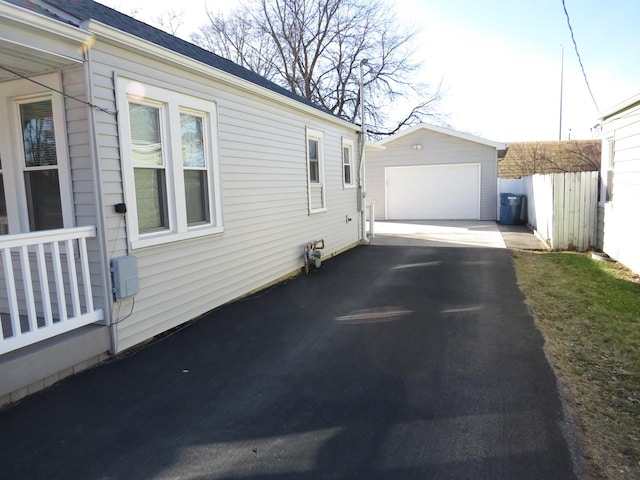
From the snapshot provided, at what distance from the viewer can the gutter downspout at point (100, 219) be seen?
3.87 metres

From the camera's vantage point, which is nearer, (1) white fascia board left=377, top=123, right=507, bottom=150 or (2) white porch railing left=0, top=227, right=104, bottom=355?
(2) white porch railing left=0, top=227, right=104, bottom=355

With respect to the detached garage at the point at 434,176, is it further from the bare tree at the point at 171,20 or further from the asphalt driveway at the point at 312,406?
the bare tree at the point at 171,20

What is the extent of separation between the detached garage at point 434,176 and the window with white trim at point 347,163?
18.8 feet

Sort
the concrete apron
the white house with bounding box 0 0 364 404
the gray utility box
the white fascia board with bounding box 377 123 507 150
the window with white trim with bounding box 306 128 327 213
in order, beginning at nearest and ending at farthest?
the white house with bounding box 0 0 364 404 < the gray utility box < the window with white trim with bounding box 306 128 327 213 < the concrete apron < the white fascia board with bounding box 377 123 507 150

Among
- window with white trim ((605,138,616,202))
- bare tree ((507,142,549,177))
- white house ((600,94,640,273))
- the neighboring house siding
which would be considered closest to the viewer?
the neighboring house siding

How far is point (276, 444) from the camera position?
2709 millimetres

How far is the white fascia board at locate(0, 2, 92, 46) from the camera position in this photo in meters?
3.07

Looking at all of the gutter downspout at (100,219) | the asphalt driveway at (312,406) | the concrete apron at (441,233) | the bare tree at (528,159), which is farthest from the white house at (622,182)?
the bare tree at (528,159)

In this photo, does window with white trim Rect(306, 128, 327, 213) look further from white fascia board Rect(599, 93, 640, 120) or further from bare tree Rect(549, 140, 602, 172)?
bare tree Rect(549, 140, 602, 172)

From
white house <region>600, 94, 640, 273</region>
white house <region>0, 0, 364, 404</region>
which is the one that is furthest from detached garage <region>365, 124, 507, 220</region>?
white house <region>0, 0, 364, 404</region>

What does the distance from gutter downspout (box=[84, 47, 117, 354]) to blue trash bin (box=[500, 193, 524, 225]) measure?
14638 millimetres

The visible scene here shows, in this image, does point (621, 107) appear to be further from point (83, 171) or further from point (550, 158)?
point (550, 158)

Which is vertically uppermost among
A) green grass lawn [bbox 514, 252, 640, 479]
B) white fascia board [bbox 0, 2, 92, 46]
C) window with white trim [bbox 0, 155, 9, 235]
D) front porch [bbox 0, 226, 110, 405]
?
white fascia board [bbox 0, 2, 92, 46]

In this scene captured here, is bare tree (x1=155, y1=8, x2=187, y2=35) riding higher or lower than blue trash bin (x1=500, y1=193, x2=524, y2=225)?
higher
